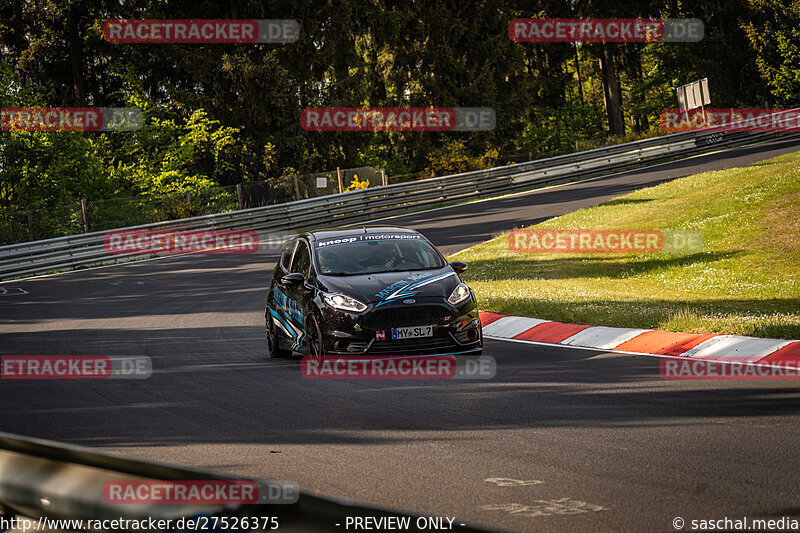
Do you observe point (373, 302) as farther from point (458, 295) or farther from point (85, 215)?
point (85, 215)

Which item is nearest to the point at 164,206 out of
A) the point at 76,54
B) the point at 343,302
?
the point at 76,54

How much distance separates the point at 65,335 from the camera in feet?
52.1

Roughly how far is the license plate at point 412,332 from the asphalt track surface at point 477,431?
0.95 m

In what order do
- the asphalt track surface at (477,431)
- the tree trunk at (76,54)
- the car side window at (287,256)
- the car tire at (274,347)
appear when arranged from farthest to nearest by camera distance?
the tree trunk at (76,54), the car side window at (287,256), the car tire at (274,347), the asphalt track surface at (477,431)

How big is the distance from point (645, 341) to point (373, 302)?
352 cm

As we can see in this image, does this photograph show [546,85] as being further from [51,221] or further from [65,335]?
[65,335]

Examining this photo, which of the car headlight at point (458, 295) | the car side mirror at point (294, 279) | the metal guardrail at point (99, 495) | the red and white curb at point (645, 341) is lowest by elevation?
the red and white curb at point (645, 341)

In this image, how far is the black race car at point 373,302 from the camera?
425 inches

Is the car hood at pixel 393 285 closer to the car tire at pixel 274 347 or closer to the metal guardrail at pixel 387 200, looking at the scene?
the car tire at pixel 274 347

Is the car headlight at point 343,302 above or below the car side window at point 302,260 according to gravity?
below

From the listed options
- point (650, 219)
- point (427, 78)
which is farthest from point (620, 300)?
point (427, 78)

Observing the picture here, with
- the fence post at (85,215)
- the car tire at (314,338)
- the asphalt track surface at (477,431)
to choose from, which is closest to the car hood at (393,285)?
the car tire at (314,338)

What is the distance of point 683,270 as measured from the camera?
18.2m

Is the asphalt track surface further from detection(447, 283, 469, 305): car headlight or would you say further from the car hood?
the car hood
